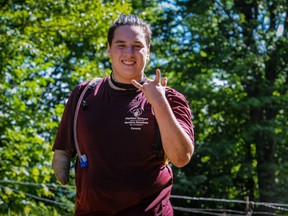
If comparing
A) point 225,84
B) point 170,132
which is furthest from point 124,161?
point 225,84

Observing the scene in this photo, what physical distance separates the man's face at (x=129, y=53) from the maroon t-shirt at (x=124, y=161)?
11 cm

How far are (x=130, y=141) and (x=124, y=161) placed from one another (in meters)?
0.08

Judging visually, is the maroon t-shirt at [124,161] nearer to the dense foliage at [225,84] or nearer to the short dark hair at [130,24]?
the short dark hair at [130,24]

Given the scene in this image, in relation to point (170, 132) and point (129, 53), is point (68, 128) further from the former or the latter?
point (170, 132)

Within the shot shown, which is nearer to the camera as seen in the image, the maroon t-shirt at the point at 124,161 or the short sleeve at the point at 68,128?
the maroon t-shirt at the point at 124,161

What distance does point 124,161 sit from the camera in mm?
2357

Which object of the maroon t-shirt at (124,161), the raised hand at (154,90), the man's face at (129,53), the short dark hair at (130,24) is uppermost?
the short dark hair at (130,24)

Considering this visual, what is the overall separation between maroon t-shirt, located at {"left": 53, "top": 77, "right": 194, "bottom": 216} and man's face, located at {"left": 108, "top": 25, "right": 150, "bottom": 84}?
11 centimetres

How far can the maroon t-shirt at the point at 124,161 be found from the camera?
2.35 meters

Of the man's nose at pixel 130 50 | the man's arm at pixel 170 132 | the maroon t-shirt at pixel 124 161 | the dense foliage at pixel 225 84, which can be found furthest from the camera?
the dense foliage at pixel 225 84

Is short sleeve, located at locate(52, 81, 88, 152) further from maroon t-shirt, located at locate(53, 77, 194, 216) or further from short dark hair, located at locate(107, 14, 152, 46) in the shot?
short dark hair, located at locate(107, 14, 152, 46)

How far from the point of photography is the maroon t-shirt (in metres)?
2.35

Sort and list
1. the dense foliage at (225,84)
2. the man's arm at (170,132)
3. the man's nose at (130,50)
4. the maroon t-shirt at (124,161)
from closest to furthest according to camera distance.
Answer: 1. the man's arm at (170,132)
2. the maroon t-shirt at (124,161)
3. the man's nose at (130,50)
4. the dense foliage at (225,84)

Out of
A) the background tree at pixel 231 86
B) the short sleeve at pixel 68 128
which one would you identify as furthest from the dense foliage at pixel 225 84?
the short sleeve at pixel 68 128
